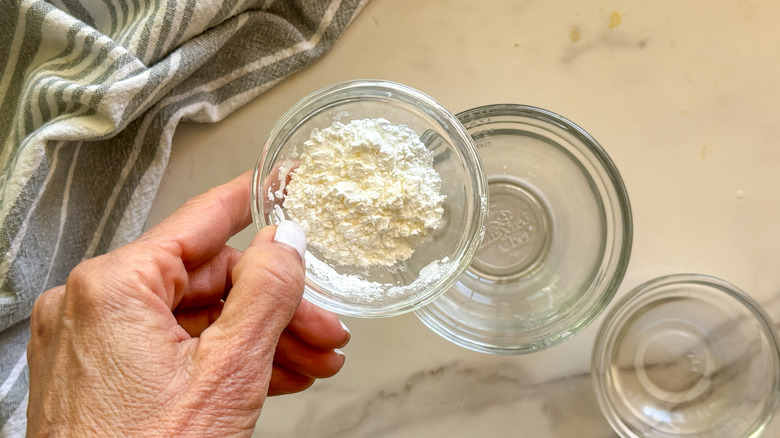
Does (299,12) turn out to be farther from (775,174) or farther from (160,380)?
(775,174)

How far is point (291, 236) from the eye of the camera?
2.19 ft

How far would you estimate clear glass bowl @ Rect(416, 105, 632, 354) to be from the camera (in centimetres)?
89

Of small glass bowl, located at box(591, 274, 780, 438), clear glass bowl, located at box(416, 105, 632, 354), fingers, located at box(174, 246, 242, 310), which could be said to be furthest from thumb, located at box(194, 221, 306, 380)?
small glass bowl, located at box(591, 274, 780, 438)

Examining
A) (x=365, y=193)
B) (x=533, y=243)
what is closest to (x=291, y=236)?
(x=365, y=193)

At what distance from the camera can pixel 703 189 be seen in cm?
92

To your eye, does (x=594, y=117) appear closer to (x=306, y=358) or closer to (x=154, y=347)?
(x=306, y=358)

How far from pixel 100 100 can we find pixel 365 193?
0.41m

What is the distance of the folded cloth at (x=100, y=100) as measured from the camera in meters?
0.83

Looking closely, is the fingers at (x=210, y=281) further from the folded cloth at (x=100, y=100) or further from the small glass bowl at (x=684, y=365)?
the small glass bowl at (x=684, y=365)

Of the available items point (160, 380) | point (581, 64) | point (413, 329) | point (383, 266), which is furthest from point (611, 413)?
point (160, 380)

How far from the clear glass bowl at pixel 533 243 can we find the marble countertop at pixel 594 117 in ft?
0.17

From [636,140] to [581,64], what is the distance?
0.48 ft

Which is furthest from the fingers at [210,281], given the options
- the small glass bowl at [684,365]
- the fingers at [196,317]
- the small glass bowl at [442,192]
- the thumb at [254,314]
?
the small glass bowl at [684,365]

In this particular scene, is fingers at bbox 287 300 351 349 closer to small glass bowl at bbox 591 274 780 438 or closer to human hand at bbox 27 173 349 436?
human hand at bbox 27 173 349 436
